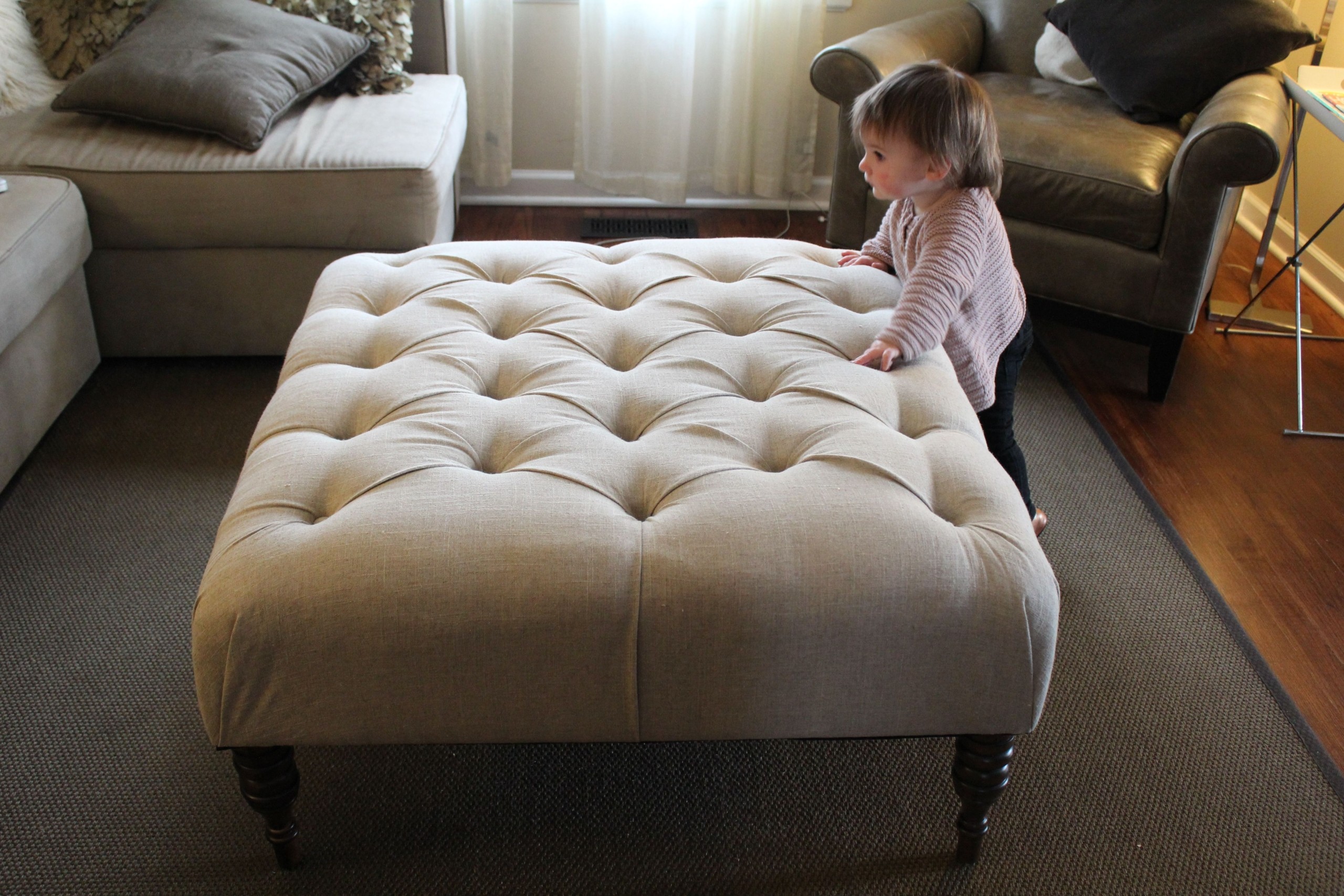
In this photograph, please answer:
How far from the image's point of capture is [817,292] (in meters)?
1.50

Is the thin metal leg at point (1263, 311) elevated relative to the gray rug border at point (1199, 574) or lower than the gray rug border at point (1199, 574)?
elevated

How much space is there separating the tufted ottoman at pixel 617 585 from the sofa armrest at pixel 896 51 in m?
1.20

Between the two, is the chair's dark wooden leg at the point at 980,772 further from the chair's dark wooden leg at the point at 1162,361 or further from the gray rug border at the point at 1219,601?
the chair's dark wooden leg at the point at 1162,361

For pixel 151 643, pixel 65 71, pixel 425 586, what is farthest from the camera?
pixel 65 71

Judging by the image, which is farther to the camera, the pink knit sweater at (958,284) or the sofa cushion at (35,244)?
the sofa cushion at (35,244)

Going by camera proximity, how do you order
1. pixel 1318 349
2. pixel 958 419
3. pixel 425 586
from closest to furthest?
pixel 425 586 < pixel 958 419 < pixel 1318 349

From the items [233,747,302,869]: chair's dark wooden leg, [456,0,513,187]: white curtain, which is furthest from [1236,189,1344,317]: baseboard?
[233,747,302,869]: chair's dark wooden leg

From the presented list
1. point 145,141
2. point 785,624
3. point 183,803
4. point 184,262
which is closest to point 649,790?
point 785,624

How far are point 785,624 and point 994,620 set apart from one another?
196mm

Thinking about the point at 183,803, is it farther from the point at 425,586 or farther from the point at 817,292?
the point at 817,292

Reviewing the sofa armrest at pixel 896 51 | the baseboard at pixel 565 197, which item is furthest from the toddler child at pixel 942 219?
the baseboard at pixel 565 197

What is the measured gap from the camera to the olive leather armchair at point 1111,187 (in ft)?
6.31

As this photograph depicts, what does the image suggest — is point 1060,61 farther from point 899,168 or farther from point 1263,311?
point 899,168

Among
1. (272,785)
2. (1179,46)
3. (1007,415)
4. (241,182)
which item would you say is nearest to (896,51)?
(1179,46)
